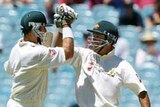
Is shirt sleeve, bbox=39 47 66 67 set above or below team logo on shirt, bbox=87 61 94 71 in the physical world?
above

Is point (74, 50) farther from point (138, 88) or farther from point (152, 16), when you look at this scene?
Result: point (152, 16)

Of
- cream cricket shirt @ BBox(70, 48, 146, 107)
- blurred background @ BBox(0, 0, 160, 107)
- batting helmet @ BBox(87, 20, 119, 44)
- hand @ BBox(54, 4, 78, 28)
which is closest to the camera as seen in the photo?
hand @ BBox(54, 4, 78, 28)

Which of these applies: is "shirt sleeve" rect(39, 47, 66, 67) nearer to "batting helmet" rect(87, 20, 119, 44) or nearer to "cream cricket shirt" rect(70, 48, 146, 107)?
"cream cricket shirt" rect(70, 48, 146, 107)

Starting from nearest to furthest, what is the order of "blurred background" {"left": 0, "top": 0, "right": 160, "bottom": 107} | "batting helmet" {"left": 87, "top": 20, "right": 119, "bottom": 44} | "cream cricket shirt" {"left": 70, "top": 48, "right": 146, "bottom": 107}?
1. "cream cricket shirt" {"left": 70, "top": 48, "right": 146, "bottom": 107}
2. "batting helmet" {"left": 87, "top": 20, "right": 119, "bottom": 44}
3. "blurred background" {"left": 0, "top": 0, "right": 160, "bottom": 107}

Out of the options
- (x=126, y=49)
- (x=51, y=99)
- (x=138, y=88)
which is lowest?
(x=51, y=99)

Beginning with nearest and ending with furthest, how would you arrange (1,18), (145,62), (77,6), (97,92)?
(97,92), (145,62), (77,6), (1,18)

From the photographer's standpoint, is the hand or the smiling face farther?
the smiling face

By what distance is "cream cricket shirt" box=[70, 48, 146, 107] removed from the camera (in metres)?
6.51

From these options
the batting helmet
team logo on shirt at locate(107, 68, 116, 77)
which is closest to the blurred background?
the batting helmet

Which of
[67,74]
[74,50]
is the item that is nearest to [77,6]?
[67,74]

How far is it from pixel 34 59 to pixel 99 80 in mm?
626

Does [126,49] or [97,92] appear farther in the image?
[126,49]

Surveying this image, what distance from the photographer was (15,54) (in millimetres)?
6531

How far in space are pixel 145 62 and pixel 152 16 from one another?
79 centimetres
